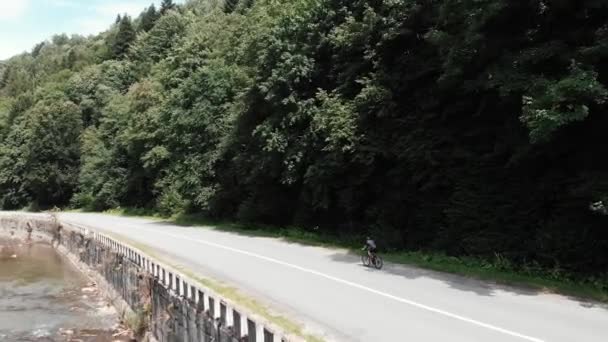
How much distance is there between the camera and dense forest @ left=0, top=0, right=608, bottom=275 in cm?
1399

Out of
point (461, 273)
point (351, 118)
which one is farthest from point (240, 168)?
point (461, 273)

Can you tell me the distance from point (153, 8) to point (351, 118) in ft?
338

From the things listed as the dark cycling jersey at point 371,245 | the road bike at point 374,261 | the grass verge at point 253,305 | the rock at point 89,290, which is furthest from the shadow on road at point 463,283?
the rock at point 89,290

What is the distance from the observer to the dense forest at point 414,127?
13992mm

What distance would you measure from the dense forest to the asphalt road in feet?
8.54

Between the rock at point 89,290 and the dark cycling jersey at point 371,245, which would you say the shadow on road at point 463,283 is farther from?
the rock at point 89,290

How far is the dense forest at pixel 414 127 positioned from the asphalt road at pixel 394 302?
260 cm

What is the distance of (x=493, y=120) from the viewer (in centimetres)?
1794

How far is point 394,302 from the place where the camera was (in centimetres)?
1234

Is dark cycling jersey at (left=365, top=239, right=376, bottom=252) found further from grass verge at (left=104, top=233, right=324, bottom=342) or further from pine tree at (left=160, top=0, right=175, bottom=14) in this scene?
pine tree at (left=160, top=0, right=175, bottom=14)

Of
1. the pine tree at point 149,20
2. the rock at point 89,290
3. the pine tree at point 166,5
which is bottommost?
the rock at point 89,290

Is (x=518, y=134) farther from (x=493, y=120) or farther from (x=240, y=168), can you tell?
(x=240, y=168)

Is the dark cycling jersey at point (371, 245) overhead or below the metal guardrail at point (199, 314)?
overhead

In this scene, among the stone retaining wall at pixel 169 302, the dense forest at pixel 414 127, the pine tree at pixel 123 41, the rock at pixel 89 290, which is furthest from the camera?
the pine tree at pixel 123 41
